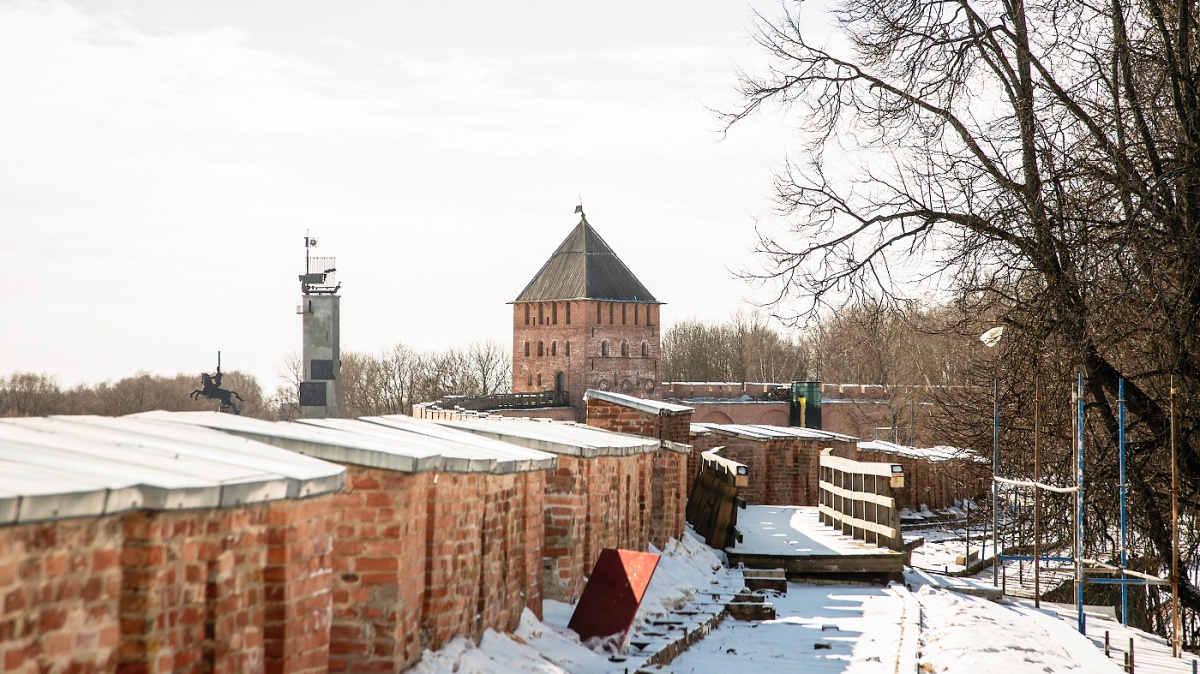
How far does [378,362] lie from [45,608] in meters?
77.7

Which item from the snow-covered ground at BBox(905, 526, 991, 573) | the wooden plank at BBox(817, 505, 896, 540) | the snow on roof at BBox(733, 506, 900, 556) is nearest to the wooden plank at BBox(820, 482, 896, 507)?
the wooden plank at BBox(817, 505, 896, 540)

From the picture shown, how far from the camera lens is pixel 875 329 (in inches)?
493

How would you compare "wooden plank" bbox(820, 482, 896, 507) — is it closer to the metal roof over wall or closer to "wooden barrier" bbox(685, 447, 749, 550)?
"wooden barrier" bbox(685, 447, 749, 550)

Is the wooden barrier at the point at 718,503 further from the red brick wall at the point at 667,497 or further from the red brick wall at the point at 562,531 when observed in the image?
the red brick wall at the point at 562,531

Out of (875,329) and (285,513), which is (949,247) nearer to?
(875,329)

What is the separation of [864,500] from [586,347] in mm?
51235

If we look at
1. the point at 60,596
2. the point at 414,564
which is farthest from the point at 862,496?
the point at 60,596

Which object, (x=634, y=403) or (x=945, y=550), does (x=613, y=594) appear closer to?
(x=634, y=403)

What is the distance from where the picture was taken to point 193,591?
4.67 m

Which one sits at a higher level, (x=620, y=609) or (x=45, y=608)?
(x=45, y=608)

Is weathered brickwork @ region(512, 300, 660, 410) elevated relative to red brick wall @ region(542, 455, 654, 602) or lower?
elevated

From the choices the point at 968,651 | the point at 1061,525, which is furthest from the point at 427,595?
the point at 1061,525

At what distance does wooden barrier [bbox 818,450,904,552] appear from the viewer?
1598 cm

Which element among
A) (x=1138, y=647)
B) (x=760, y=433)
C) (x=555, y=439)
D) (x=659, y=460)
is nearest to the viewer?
(x=555, y=439)
